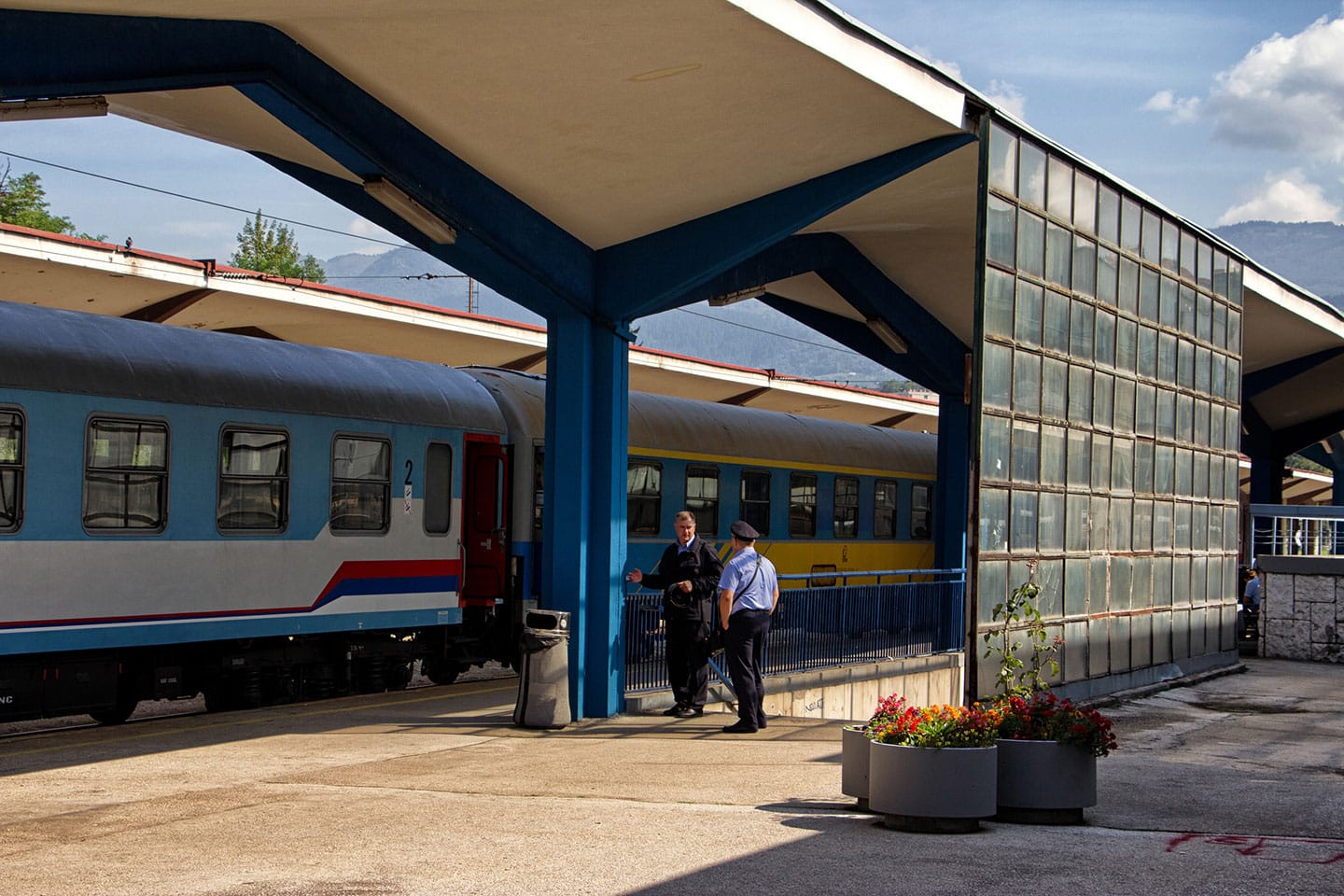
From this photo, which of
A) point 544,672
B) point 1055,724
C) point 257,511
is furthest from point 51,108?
point 1055,724

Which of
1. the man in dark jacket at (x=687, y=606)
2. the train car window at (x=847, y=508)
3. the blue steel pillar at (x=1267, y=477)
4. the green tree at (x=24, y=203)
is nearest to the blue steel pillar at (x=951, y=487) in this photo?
the train car window at (x=847, y=508)

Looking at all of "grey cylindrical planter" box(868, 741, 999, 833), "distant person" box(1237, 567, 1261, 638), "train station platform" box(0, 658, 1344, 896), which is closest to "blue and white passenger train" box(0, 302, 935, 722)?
"train station platform" box(0, 658, 1344, 896)

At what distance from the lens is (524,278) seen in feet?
41.4

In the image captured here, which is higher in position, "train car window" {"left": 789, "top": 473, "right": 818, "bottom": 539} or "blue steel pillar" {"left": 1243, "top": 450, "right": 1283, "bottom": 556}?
"blue steel pillar" {"left": 1243, "top": 450, "right": 1283, "bottom": 556}

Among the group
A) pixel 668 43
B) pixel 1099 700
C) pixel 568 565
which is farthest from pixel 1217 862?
pixel 1099 700

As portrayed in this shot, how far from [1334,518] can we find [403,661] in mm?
15225

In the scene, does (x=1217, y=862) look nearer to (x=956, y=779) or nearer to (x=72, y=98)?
(x=956, y=779)

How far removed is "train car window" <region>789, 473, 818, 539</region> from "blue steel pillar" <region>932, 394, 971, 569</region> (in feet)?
7.11

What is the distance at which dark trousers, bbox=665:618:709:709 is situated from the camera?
13141mm

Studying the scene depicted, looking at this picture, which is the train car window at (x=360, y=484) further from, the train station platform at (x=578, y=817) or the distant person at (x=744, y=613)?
the distant person at (x=744, y=613)

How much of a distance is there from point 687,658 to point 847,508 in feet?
32.9

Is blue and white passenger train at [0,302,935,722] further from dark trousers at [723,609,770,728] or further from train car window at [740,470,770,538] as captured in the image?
dark trousers at [723,609,770,728]

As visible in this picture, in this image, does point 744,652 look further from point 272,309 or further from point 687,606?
point 272,309

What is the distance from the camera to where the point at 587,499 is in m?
13.1
